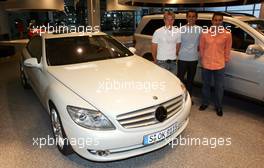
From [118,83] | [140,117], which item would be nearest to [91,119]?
[140,117]

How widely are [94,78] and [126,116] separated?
0.72 metres

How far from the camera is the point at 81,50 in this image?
335 centimetres

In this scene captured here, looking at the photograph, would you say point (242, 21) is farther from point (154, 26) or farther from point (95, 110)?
point (95, 110)

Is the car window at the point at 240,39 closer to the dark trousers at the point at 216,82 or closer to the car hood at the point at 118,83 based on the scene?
the dark trousers at the point at 216,82

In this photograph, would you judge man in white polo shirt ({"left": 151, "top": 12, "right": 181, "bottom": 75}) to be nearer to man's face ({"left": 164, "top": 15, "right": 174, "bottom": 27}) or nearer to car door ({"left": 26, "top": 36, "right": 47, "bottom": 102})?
man's face ({"left": 164, "top": 15, "right": 174, "bottom": 27})

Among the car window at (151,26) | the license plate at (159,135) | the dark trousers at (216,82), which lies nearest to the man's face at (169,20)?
the dark trousers at (216,82)

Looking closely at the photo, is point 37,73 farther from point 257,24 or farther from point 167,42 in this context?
point 257,24

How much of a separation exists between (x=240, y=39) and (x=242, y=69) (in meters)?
0.50

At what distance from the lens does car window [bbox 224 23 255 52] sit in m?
3.70

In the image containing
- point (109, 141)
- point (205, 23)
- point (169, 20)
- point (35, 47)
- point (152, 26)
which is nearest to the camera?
point (109, 141)

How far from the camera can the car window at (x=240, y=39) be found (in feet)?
12.1

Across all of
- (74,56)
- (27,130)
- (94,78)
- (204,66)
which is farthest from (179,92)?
(27,130)

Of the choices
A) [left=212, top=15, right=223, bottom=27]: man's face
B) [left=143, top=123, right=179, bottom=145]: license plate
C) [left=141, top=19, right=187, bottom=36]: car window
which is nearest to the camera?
[left=143, top=123, right=179, bottom=145]: license plate

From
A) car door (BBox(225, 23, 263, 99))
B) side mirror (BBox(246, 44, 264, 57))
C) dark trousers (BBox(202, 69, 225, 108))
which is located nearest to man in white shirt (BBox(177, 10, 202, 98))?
dark trousers (BBox(202, 69, 225, 108))
